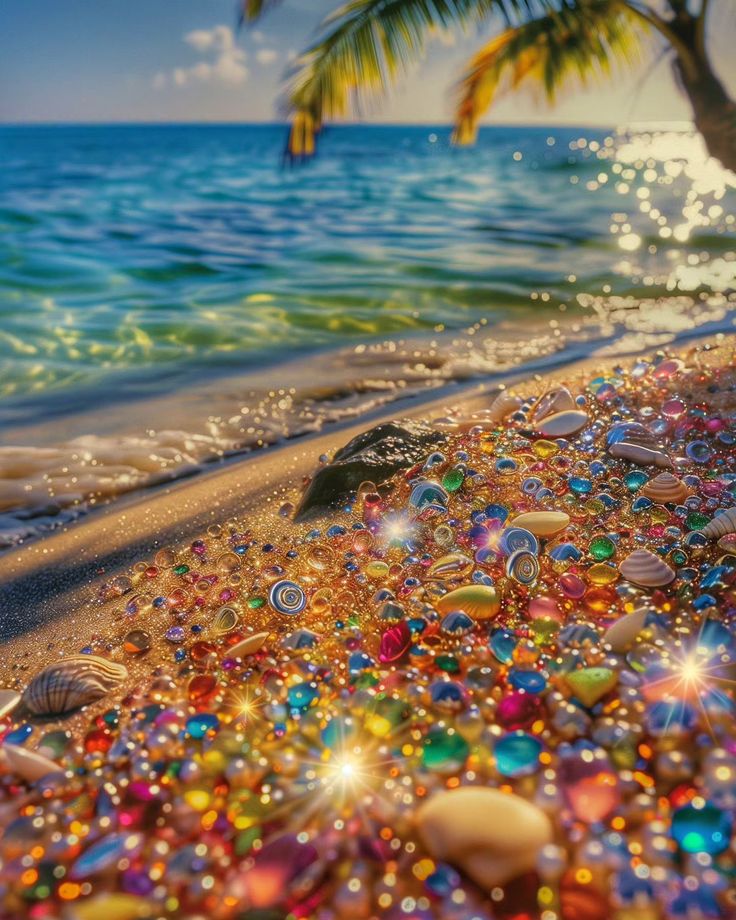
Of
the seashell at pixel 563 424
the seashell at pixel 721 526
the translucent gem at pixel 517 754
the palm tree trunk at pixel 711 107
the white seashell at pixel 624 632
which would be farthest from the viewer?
the palm tree trunk at pixel 711 107

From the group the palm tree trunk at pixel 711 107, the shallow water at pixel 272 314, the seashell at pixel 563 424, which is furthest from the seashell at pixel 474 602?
the palm tree trunk at pixel 711 107

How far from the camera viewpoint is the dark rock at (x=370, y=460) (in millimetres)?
2111

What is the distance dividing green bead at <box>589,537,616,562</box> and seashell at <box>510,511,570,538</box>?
0.32 ft

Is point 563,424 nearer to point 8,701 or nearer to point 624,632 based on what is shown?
point 624,632

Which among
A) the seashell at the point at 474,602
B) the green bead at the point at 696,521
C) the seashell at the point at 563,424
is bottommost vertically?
the seashell at the point at 474,602

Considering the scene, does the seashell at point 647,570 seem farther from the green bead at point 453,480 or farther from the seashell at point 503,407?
the seashell at point 503,407

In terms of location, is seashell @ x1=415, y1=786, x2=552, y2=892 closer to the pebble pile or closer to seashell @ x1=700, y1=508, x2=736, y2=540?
the pebble pile

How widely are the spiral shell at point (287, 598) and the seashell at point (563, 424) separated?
112 cm

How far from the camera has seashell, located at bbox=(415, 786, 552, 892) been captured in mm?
913

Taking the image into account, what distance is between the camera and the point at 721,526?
167cm

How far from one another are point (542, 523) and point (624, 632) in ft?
1.55

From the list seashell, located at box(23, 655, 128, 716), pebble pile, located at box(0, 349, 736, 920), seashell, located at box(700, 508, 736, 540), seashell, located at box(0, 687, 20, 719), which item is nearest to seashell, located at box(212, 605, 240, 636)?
pebble pile, located at box(0, 349, 736, 920)

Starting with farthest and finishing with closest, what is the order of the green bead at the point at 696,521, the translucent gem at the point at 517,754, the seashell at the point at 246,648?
the green bead at the point at 696,521, the seashell at the point at 246,648, the translucent gem at the point at 517,754

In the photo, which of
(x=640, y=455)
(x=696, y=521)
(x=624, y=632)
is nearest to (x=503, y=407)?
(x=640, y=455)
